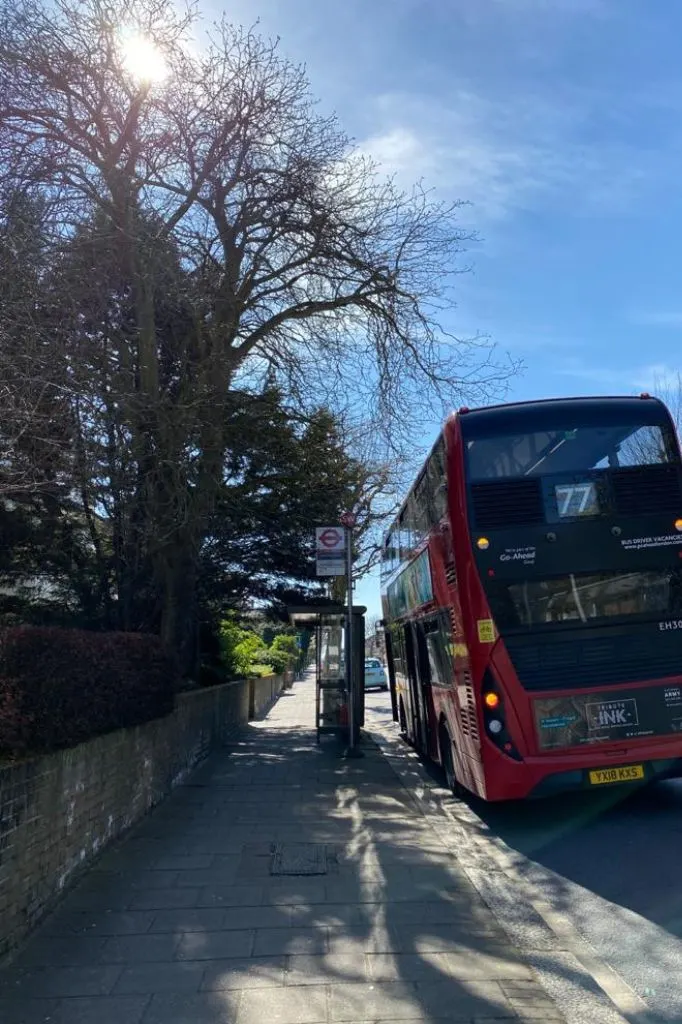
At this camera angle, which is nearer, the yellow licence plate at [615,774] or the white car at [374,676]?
the yellow licence plate at [615,774]

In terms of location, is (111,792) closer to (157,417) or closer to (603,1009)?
(603,1009)

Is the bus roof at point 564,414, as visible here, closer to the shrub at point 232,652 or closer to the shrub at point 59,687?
the shrub at point 59,687

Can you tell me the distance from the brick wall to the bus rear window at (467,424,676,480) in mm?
4353

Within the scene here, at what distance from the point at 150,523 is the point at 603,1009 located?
838cm

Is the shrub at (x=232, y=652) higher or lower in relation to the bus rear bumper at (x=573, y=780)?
higher

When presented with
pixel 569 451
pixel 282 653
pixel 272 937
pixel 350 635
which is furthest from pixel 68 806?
pixel 282 653

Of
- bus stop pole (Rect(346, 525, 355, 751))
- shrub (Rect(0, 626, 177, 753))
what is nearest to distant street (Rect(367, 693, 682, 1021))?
shrub (Rect(0, 626, 177, 753))

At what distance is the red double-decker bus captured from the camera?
8.31 meters

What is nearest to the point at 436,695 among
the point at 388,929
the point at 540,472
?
the point at 540,472

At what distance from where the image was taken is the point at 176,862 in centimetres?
723

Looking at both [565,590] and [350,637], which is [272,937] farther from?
[350,637]

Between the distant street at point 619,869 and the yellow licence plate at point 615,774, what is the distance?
487 mm

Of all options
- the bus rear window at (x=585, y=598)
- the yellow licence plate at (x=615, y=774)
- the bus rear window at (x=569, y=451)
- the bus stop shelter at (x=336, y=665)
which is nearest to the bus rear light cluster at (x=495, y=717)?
the bus rear window at (x=585, y=598)

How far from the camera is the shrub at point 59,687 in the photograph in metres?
5.68
